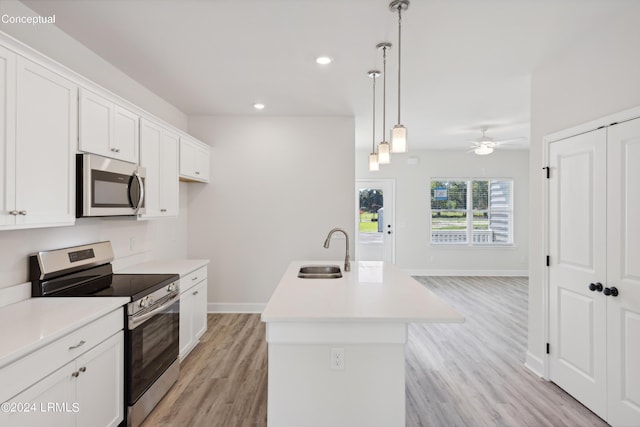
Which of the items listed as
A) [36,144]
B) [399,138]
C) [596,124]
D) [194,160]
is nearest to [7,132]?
[36,144]

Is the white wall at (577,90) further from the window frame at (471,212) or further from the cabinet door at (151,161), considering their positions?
the window frame at (471,212)

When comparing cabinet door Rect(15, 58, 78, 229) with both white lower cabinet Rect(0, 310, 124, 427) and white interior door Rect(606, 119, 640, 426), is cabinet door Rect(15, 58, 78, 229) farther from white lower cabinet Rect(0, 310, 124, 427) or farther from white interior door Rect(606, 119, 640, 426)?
white interior door Rect(606, 119, 640, 426)

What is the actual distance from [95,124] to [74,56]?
0.76 meters

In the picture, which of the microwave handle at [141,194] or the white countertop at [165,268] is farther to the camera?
the white countertop at [165,268]

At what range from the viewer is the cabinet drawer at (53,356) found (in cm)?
135

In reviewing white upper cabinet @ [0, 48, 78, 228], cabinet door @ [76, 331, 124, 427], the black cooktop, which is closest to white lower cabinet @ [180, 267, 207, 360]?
the black cooktop

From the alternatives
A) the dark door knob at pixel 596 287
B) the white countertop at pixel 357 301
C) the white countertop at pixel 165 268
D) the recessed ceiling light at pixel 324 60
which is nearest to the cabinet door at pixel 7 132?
the white countertop at pixel 357 301

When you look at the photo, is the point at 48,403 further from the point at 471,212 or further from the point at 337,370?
the point at 471,212

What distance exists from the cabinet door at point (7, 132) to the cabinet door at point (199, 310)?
190 centimetres

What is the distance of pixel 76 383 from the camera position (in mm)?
1717

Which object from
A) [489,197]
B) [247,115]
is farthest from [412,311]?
[489,197]

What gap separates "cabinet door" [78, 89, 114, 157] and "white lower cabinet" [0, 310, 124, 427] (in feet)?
3.68

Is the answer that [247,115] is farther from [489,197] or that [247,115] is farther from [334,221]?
[489,197]

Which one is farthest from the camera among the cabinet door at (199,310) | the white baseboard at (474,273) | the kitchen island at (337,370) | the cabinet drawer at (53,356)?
the white baseboard at (474,273)
